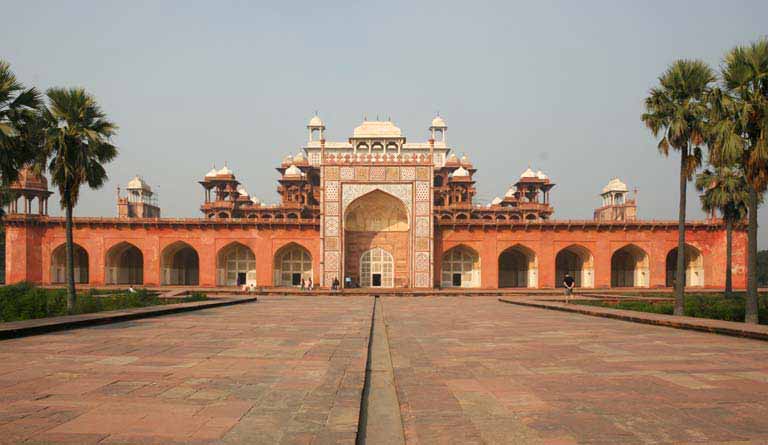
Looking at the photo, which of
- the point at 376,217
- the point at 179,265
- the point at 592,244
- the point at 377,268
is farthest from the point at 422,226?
the point at 179,265

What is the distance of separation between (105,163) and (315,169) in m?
24.6

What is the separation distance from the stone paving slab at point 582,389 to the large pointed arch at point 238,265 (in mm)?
27887

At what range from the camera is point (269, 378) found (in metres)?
5.22

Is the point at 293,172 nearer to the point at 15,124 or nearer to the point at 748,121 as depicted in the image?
the point at 15,124

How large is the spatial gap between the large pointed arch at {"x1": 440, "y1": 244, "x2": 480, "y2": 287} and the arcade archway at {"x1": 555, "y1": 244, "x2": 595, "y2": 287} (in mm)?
6016

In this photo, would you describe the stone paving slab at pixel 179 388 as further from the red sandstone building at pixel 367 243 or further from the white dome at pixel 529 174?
the white dome at pixel 529 174

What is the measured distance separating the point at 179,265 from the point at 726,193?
32369mm

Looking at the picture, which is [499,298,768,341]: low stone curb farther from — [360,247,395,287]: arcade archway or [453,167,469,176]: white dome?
[453,167,469,176]: white dome

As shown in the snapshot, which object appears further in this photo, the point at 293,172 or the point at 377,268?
the point at 293,172

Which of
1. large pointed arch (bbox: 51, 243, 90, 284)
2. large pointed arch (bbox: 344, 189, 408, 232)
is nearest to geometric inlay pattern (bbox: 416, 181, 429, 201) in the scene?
large pointed arch (bbox: 344, 189, 408, 232)

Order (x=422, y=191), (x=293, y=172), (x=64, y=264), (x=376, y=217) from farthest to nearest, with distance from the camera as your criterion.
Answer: (x=293, y=172)
(x=64, y=264)
(x=376, y=217)
(x=422, y=191)

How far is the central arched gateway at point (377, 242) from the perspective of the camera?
33.7m

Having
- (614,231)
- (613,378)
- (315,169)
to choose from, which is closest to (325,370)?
(613,378)

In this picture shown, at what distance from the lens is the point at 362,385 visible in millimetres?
4934
